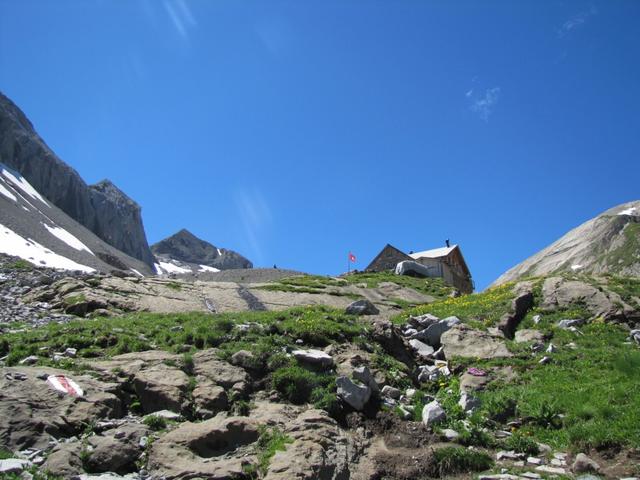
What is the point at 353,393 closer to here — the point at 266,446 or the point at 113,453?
the point at 266,446

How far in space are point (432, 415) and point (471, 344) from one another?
26.8 feet

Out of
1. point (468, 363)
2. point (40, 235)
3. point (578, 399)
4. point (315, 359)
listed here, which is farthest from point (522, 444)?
point (40, 235)

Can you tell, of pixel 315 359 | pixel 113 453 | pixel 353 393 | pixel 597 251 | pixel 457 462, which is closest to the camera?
pixel 113 453

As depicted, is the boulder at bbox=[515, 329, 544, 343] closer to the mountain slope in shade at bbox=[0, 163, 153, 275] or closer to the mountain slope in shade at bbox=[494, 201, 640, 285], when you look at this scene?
the mountain slope in shade at bbox=[0, 163, 153, 275]

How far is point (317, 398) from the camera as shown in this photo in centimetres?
1418

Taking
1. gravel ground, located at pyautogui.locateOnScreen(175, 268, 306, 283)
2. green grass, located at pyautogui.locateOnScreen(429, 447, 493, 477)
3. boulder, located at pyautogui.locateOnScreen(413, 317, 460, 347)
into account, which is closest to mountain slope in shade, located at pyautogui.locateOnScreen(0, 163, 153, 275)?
gravel ground, located at pyautogui.locateOnScreen(175, 268, 306, 283)

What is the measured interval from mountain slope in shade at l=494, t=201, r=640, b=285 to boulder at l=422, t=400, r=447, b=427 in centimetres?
11321

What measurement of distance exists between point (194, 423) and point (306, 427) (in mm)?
2671

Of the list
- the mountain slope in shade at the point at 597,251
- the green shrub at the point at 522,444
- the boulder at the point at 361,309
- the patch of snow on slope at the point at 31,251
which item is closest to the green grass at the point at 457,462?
the green shrub at the point at 522,444

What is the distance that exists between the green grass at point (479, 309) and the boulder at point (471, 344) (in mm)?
3191

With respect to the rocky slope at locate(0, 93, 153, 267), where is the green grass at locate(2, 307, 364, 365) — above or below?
below

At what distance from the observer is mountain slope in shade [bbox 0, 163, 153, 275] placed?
233 feet

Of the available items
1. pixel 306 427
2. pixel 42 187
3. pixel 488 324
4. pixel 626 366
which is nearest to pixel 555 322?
pixel 488 324

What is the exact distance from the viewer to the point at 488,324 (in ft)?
84.8
